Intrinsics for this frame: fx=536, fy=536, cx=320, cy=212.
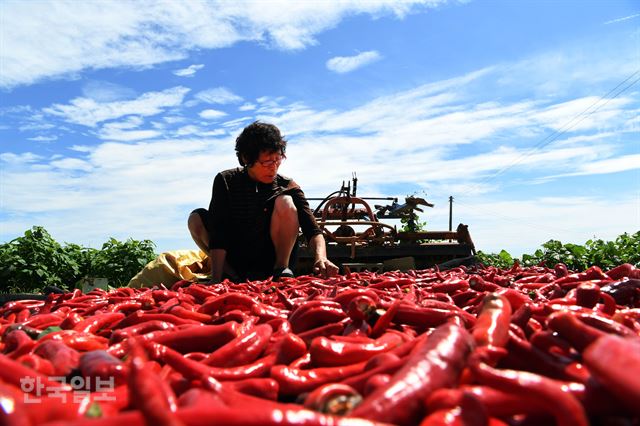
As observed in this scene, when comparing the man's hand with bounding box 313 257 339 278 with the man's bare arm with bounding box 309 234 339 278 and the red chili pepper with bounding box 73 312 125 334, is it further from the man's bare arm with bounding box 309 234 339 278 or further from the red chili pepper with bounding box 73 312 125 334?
the red chili pepper with bounding box 73 312 125 334

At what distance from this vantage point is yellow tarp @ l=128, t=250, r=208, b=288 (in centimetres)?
909

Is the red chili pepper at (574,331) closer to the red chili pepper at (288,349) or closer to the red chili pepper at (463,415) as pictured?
the red chili pepper at (463,415)

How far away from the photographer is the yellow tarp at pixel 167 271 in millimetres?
9086

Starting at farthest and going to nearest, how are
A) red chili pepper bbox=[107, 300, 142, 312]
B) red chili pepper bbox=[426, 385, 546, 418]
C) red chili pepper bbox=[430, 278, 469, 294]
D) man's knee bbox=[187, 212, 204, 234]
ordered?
man's knee bbox=[187, 212, 204, 234] < red chili pepper bbox=[430, 278, 469, 294] < red chili pepper bbox=[107, 300, 142, 312] < red chili pepper bbox=[426, 385, 546, 418]

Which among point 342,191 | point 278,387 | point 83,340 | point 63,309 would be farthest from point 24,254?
point 278,387

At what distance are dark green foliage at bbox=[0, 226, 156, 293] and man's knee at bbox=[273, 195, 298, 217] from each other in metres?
10.1

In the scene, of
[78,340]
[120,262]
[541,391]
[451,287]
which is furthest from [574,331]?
[120,262]

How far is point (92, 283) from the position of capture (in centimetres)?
897

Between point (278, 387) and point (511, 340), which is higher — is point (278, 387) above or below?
below

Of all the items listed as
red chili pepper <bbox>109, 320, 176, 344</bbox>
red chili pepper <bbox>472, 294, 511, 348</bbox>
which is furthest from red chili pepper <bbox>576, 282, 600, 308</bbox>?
red chili pepper <bbox>109, 320, 176, 344</bbox>

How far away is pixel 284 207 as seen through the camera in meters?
7.68

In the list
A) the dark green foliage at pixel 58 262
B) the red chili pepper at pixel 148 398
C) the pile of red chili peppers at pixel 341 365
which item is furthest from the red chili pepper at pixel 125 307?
the dark green foliage at pixel 58 262

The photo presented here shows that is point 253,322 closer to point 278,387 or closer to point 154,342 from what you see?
point 154,342

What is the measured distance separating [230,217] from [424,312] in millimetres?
5429
